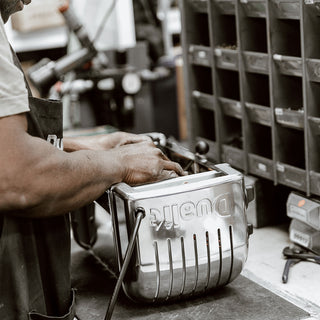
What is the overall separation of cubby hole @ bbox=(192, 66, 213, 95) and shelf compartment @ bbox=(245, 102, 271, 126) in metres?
0.31

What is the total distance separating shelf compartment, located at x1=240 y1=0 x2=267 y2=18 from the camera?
156 cm

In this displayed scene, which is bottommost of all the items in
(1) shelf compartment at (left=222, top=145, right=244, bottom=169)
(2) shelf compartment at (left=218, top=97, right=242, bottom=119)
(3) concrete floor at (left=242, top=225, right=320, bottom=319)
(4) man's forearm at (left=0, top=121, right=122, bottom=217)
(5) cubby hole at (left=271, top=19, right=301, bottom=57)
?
(3) concrete floor at (left=242, top=225, right=320, bottom=319)

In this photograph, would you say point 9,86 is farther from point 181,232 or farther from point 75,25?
point 75,25

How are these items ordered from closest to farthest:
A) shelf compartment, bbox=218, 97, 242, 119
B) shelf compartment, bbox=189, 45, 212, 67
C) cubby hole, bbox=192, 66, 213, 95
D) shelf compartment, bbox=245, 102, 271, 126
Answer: shelf compartment, bbox=245, 102, 271, 126 < shelf compartment, bbox=218, 97, 242, 119 < shelf compartment, bbox=189, 45, 212, 67 < cubby hole, bbox=192, 66, 213, 95

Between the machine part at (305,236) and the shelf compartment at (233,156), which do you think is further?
the shelf compartment at (233,156)

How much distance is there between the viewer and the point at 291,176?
1.56 metres

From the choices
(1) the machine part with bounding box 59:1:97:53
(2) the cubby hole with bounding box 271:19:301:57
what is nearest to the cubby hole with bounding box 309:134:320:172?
(2) the cubby hole with bounding box 271:19:301:57

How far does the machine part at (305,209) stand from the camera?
58.1 inches

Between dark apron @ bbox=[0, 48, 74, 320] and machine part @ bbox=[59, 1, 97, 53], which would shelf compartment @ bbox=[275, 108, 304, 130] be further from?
machine part @ bbox=[59, 1, 97, 53]

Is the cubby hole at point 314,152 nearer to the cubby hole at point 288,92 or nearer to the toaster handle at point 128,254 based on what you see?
the cubby hole at point 288,92

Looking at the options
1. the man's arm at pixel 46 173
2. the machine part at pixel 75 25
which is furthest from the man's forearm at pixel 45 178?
the machine part at pixel 75 25

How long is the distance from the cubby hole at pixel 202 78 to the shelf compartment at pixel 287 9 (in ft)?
1.57

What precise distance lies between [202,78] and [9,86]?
3.47 feet

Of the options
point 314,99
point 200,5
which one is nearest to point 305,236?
point 314,99
